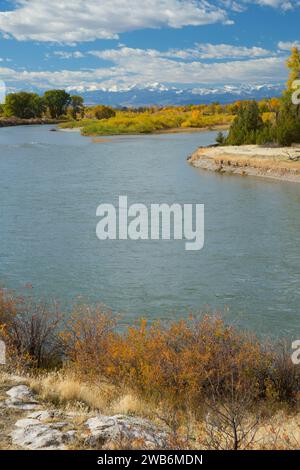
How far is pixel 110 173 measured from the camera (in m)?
34.0

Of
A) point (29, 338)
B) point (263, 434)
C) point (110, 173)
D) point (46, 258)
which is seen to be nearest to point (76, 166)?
point (110, 173)

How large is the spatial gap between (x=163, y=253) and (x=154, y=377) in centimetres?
826

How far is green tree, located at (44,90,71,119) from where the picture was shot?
136 metres

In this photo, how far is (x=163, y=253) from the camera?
53.0 feet

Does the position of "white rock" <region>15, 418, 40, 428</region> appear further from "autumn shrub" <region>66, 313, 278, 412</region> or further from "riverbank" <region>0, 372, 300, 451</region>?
"autumn shrub" <region>66, 313, 278, 412</region>

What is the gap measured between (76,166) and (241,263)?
2491cm

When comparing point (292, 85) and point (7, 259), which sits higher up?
point (292, 85)

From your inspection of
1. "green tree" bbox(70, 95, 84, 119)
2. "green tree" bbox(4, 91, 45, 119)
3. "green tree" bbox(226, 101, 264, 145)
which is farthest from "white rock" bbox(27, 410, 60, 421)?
"green tree" bbox(70, 95, 84, 119)

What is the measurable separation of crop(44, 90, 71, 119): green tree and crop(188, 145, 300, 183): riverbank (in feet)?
335

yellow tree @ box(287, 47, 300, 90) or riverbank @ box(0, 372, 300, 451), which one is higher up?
yellow tree @ box(287, 47, 300, 90)

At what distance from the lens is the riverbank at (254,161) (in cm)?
3173

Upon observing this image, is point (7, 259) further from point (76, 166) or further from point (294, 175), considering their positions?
point (76, 166)
